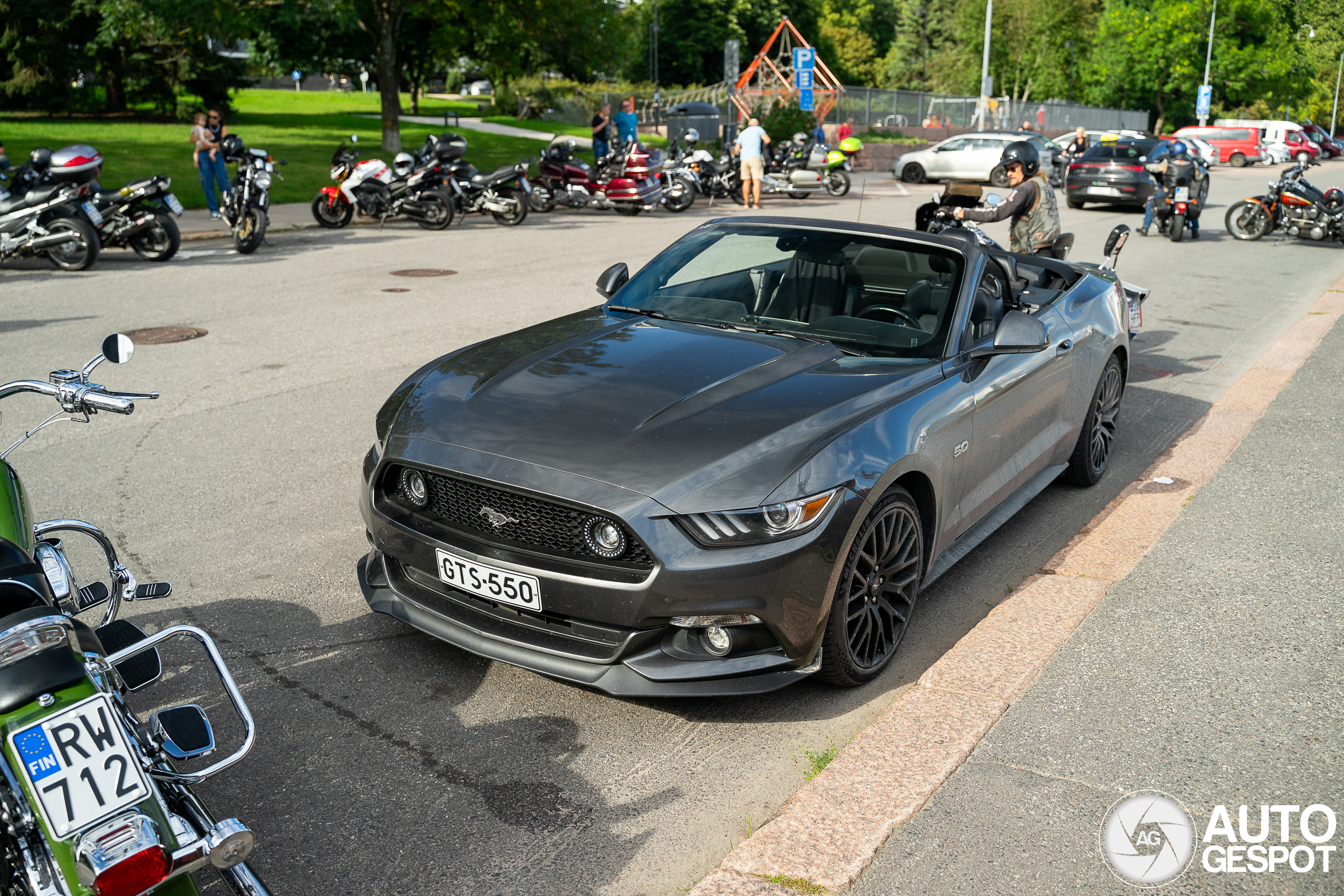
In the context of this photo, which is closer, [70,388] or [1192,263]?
[70,388]

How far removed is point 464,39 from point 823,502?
29.4m

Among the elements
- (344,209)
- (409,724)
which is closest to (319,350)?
(409,724)

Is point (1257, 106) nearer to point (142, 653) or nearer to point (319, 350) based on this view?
point (319, 350)

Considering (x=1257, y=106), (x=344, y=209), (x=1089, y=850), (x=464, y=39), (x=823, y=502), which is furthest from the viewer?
(x=1257, y=106)

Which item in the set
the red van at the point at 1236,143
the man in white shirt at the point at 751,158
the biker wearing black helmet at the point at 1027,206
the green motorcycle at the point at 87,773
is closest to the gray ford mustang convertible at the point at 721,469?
the green motorcycle at the point at 87,773

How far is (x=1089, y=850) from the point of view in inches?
120

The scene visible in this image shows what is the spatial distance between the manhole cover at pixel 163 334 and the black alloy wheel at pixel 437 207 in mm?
8731

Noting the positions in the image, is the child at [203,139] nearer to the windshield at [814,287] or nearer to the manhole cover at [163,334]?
the manhole cover at [163,334]

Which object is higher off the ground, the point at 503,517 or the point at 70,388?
the point at 70,388

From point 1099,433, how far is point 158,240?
1241 cm

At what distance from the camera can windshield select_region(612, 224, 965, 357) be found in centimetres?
477

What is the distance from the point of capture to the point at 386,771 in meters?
3.46

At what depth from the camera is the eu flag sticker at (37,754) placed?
2.03 m

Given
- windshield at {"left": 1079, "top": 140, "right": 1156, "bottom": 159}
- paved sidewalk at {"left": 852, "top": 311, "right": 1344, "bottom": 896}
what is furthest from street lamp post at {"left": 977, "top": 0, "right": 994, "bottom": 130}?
paved sidewalk at {"left": 852, "top": 311, "right": 1344, "bottom": 896}
